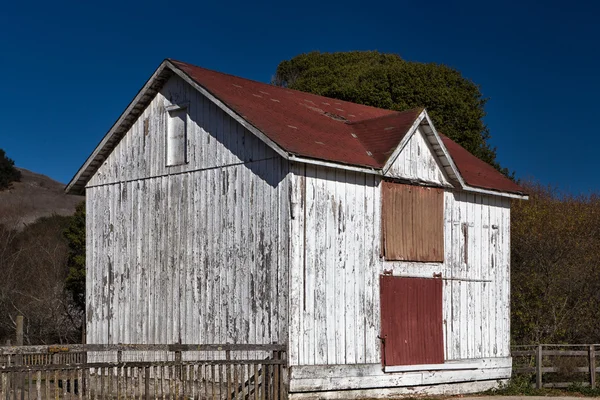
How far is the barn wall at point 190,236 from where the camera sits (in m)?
18.4

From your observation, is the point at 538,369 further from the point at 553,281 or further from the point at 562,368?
the point at 553,281

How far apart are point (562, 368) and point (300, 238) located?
9.89 meters

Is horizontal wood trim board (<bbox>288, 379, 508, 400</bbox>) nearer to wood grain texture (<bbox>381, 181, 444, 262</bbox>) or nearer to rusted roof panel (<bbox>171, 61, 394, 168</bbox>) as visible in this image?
wood grain texture (<bbox>381, 181, 444, 262</bbox>)

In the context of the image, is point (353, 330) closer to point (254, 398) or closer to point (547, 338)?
point (254, 398)

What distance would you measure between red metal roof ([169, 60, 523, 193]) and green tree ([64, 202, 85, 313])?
15.4 meters

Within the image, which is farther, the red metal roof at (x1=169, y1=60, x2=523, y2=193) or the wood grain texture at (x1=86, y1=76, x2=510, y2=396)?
the red metal roof at (x1=169, y1=60, x2=523, y2=193)

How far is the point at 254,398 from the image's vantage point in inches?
677

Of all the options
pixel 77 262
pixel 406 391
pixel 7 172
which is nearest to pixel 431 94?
pixel 77 262

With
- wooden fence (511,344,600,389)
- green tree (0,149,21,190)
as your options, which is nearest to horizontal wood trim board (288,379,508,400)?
wooden fence (511,344,600,389)

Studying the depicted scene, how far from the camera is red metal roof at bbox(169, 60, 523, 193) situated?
730 inches

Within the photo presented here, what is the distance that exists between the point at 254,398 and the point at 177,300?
384 cm

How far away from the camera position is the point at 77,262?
115ft

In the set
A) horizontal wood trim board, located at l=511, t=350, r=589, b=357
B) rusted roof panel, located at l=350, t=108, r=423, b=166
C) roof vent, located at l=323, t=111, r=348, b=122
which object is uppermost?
roof vent, located at l=323, t=111, r=348, b=122

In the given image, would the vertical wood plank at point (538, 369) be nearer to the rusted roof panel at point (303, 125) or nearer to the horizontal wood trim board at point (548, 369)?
the horizontal wood trim board at point (548, 369)
